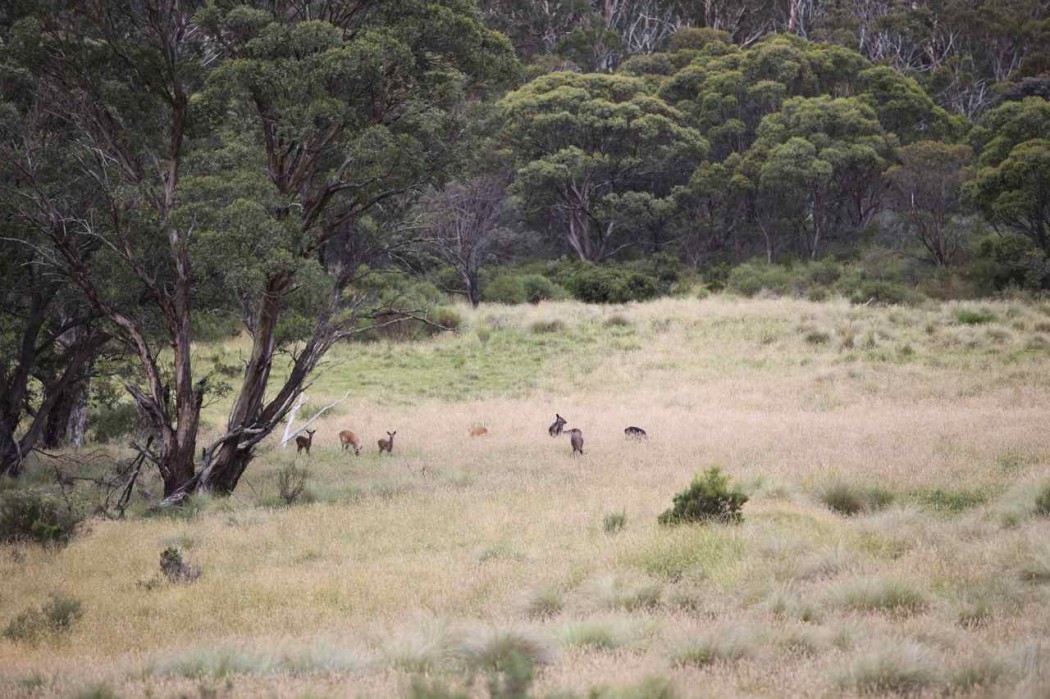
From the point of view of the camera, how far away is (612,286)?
4053 centimetres

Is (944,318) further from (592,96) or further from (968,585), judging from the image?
(592,96)

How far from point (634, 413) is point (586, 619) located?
1337 cm

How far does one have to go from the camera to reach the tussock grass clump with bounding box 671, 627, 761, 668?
227 inches

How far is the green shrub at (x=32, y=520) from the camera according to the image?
11094 millimetres

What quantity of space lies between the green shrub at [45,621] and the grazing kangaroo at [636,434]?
9.87 meters

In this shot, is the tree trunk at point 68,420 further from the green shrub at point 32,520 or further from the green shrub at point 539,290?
the green shrub at point 539,290

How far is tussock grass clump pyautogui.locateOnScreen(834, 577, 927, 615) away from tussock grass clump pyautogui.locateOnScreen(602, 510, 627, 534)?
10.5 feet

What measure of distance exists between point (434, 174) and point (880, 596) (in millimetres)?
10154

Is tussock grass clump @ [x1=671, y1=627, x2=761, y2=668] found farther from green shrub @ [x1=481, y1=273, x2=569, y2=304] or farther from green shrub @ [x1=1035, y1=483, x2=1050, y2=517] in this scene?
green shrub @ [x1=481, y1=273, x2=569, y2=304]

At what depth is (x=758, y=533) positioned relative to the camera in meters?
9.19

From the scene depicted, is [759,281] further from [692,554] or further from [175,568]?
[175,568]

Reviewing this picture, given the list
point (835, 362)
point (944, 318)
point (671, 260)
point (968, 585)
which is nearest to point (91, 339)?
point (968, 585)

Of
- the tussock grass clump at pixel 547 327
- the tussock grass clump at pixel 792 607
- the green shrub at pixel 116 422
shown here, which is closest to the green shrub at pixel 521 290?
the tussock grass clump at pixel 547 327

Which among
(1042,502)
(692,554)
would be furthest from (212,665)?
(1042,502)
